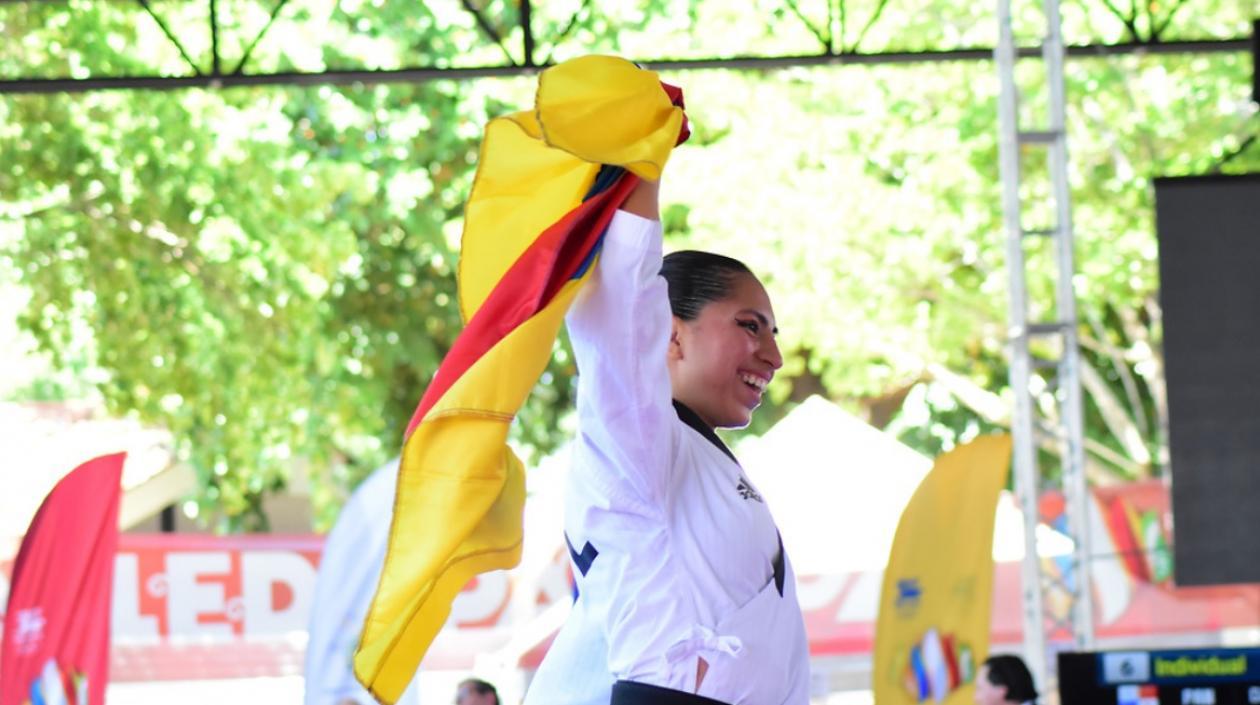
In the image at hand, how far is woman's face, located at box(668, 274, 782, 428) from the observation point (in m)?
2.00

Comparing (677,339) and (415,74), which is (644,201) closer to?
(677,339)

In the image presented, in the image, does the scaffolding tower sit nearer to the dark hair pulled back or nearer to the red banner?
the red banner

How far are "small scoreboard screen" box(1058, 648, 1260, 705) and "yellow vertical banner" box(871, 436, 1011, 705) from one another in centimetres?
33

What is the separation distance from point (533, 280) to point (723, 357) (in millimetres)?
291

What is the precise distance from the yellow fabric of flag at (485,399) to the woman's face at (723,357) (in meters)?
0.23

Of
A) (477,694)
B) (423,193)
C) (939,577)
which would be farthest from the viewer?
(423,193)

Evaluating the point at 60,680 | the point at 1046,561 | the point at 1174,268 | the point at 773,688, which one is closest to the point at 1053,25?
the point at 1174,268

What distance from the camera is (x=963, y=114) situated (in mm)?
10297

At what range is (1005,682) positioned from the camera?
5.38m

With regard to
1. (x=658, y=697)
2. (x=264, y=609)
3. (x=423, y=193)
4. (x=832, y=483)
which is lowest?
(x=264, y=609)

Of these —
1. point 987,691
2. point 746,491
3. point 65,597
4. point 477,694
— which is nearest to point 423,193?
point 65,597

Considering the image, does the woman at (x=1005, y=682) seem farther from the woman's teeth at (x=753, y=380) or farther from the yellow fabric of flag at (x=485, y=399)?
the yellow fabric of flag at (x=485, y=399)

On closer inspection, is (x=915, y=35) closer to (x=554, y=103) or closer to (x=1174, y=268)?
(x=1174, y=268)

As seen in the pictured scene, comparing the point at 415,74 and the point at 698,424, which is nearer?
the point at 698,424
